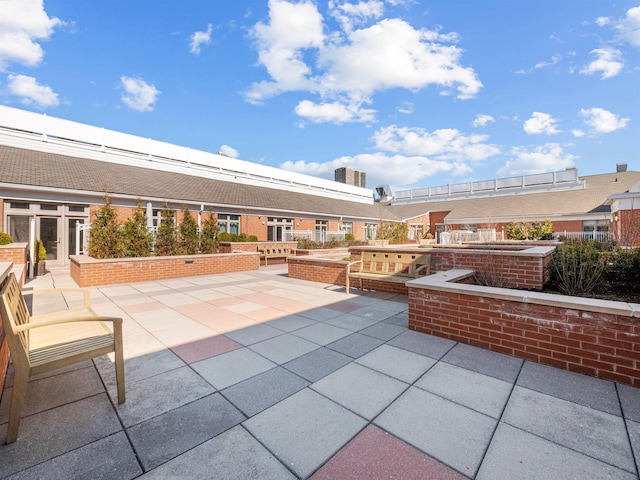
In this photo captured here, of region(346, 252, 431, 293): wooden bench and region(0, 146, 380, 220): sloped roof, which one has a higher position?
region(0, 146, 380, 220): sloped roof

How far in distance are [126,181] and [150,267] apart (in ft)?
32.8

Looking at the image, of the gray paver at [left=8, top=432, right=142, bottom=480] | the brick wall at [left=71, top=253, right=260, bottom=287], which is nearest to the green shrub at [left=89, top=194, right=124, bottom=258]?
the brick wall at [left=71, top=253, right=260, bottom=287]

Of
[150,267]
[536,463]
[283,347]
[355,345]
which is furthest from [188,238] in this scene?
[536,463]

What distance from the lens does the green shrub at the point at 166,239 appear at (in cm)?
1030

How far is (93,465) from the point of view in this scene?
1.95 m

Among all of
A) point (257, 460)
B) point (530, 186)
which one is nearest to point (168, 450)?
point (257, 460)

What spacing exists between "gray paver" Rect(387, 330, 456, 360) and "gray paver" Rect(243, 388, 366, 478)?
5.46 feet

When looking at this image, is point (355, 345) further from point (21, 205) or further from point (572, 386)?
point (21, 205)

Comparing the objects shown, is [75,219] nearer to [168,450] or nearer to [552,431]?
[168,450]

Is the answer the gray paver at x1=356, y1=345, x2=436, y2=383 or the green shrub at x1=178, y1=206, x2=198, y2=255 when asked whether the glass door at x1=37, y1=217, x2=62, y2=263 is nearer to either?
the green shrub at x1=178, y1=206, x2=198, y2=255

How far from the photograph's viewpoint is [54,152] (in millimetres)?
17656

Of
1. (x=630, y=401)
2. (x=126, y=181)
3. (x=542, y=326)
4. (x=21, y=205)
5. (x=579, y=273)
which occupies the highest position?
(x=126, y=181)

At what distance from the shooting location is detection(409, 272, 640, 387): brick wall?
304 centimetres

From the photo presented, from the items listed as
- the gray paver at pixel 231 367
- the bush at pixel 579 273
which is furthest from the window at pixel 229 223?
the bush at pixel 579 273
